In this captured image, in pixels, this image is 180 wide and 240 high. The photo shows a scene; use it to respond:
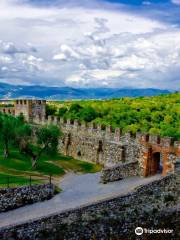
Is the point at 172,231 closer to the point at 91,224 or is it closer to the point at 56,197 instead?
the point at 91,224

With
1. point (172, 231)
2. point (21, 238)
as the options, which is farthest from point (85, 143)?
point (21, 238)

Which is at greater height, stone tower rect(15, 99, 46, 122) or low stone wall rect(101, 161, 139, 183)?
stone tower rect(15, 99, 46, 122)

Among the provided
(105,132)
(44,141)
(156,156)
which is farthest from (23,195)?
(105,132)

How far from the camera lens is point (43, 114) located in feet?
201

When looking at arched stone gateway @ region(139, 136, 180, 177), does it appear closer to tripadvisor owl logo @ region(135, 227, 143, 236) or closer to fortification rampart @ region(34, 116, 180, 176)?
fortification rampart @ region(34, 116, 180, 176)

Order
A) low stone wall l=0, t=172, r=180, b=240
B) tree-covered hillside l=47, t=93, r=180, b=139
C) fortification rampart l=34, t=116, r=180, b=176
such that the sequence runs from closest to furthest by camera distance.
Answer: low stone wall l=0, t=172, r=180, b=240, fortification rampart l=34, t=116, r=180, b=176, tree-covered hillside l=47, t=93, r=180, b=139

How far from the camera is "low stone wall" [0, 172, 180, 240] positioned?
73.7ft

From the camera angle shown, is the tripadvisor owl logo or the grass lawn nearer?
the tripadvisor owl logo

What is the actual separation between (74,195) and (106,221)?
7.71 metres

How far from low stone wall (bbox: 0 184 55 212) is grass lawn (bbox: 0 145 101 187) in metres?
2.42

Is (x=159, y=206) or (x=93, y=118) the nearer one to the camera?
(x=159, y=206)

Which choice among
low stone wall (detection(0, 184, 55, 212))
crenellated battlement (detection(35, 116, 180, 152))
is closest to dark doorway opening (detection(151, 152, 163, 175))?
crenellated battlement (detection(35, 116, 180, 152))

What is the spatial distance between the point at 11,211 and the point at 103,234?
23.1ft

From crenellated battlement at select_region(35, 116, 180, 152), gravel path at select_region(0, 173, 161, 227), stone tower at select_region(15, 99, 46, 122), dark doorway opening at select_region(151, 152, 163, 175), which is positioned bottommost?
gravel path at select_region(0, 173, 161, 227)
